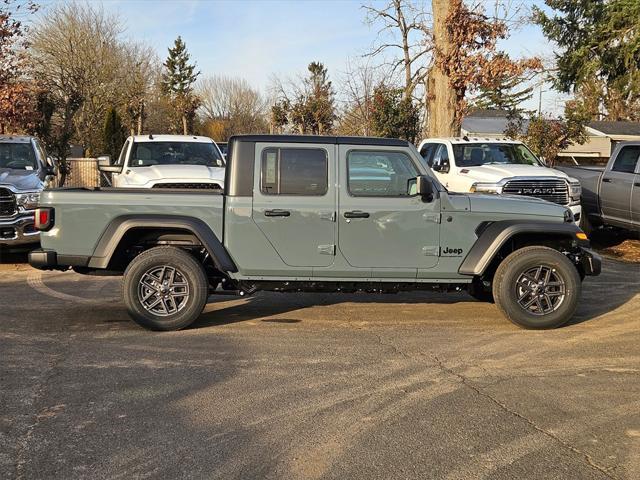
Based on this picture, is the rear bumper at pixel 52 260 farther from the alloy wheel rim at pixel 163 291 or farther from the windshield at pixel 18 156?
the windshield at pixel 18 156

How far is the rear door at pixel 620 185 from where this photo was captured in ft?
39.8

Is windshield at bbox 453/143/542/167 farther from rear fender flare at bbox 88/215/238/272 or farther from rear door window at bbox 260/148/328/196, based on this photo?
rear fender flare at bbox 88/215/238/272

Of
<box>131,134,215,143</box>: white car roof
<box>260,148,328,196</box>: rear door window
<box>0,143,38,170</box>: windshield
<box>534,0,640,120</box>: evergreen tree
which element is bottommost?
<box>260,148,328,196</box>: rear door window

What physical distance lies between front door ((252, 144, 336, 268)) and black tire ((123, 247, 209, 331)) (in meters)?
0.83

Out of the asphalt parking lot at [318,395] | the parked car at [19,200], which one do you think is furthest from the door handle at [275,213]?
the parked car at [19,200]

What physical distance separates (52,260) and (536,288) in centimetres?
488

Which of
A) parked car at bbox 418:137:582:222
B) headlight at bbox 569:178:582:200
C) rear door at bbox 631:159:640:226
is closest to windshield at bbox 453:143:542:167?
parked car at bbox 418:137:582:222

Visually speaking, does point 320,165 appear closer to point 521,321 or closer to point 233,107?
point 521,321

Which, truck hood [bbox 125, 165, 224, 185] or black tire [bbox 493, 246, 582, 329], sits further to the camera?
truck hood [bbox 125, 165, 224, 185]

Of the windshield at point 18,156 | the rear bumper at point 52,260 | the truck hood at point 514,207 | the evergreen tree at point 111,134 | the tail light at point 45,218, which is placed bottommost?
the rear bumper at point 52,260

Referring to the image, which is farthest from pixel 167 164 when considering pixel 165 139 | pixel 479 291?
pixel 479 291

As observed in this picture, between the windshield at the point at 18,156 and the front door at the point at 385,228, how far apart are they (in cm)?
720

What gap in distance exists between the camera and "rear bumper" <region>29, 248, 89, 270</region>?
21.2 ft

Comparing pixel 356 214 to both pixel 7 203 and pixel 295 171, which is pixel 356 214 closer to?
pixel 295 171
